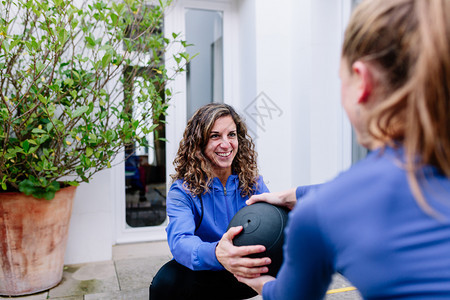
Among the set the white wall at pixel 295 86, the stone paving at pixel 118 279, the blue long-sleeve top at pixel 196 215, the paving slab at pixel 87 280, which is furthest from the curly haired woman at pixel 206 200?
the white wall at pixel 295 86

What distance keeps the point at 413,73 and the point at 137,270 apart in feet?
9.34

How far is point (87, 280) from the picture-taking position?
2.85m

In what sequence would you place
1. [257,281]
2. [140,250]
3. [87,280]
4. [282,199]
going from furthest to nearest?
1. [140,250]
2. [87,280]
3. [282,199]
4. [257,281]

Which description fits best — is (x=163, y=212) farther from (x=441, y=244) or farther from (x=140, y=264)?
(x=441, y=244)

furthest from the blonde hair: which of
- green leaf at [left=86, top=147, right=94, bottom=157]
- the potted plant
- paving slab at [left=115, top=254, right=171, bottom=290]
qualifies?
paving slab at [left=115, top=254, right=171, bottom=290]

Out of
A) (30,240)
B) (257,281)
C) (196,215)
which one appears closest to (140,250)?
(30,240)

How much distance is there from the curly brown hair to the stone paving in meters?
0.92

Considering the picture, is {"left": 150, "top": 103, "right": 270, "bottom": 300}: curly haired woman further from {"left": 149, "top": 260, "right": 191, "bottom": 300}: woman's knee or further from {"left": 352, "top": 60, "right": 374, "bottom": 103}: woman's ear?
{"left": 352, "top": 60, "right": 374, "bottom": 103}: woman's ear

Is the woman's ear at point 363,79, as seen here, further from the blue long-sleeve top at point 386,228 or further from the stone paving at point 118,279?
the stone paving at point 118,279

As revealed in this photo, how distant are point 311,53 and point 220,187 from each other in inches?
78.0

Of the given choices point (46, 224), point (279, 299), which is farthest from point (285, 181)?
point (279, 299)

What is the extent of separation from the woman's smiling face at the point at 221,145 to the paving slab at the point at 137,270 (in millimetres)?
1280

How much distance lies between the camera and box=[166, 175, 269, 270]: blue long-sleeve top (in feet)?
5.56

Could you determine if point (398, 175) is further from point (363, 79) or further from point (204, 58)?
point (204, 58)
